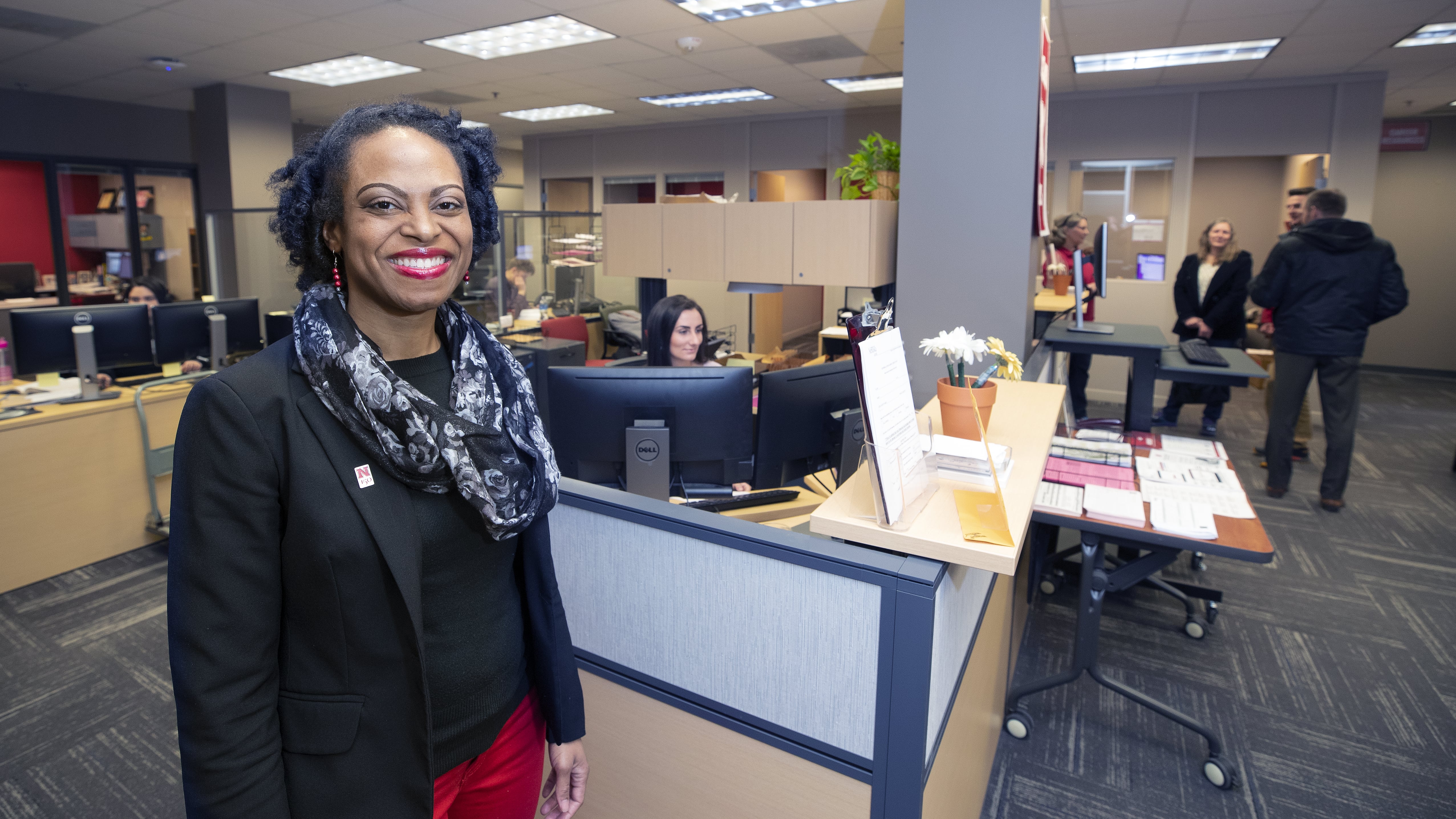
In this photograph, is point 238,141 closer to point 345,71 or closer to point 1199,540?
point 345,71

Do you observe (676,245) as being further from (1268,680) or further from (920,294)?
(1268,680)

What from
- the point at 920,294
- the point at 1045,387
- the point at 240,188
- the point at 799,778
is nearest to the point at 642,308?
the point at 920,294

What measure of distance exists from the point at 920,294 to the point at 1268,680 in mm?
1862

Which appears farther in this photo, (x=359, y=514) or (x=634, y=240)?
(x=634, y=240)

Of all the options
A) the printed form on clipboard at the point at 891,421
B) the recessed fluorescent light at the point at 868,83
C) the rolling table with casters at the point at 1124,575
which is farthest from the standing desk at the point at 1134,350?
the recessed fluorescent light at the point at 868,83

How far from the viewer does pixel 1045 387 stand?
2.14m

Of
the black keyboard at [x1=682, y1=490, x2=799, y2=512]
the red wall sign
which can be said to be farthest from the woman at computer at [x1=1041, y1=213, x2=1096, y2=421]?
the red wall sign

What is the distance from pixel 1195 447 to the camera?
267 cm

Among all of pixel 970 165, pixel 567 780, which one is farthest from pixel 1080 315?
pixel 567 780

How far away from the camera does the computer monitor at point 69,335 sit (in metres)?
3.59

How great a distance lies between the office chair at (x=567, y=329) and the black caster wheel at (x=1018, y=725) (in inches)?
162

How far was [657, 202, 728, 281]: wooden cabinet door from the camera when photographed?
3.57 m

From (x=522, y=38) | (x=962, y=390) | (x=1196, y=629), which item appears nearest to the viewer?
(x=962, y=390)

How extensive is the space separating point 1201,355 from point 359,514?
116 inches
